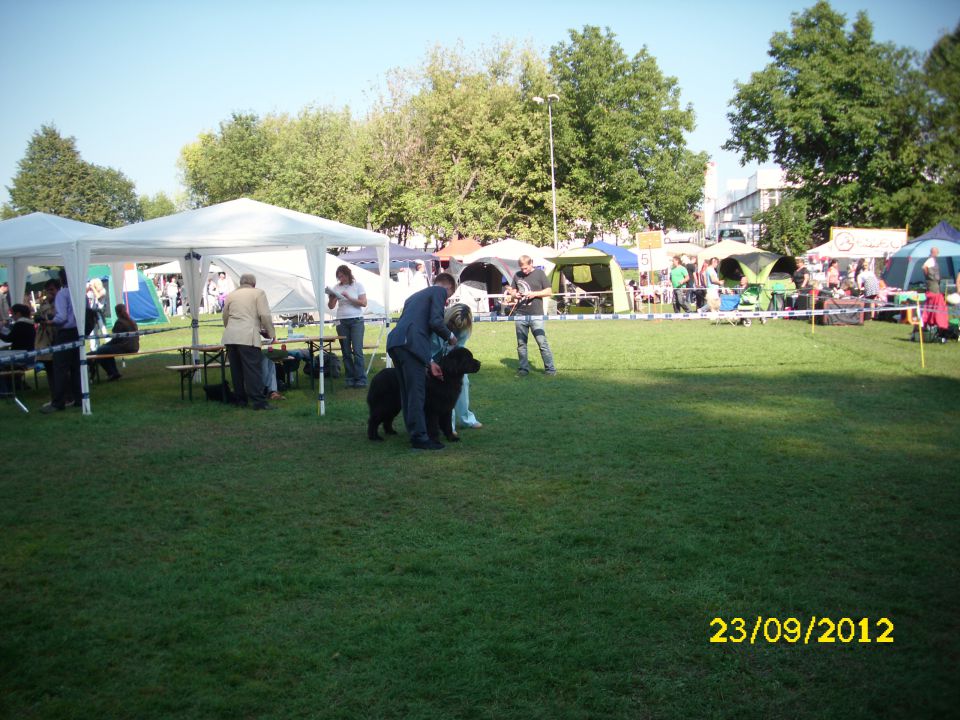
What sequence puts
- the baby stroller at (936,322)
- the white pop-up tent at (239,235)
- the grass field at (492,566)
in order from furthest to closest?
the baby stroller at (936,322) → the white pop-up tent at (239,235) → the grass field at (492,566)

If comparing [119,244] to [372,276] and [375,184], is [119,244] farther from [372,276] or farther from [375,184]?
[375,184]

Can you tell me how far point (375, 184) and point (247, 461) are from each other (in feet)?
134

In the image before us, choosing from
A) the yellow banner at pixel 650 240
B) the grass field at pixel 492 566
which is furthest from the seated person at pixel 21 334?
the yellow banner at pixel 650 240

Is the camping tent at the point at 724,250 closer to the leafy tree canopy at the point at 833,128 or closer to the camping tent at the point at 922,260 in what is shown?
the camping tent at the point at 922,260

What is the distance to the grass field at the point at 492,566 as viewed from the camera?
3.60 m

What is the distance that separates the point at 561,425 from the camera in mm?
9266

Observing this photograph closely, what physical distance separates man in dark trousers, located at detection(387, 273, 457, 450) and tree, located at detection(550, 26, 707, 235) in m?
42.8

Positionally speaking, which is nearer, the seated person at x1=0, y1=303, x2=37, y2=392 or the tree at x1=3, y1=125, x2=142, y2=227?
the seated person at x1=0, y1=303, x2=37, y2=392

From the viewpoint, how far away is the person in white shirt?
12922mm

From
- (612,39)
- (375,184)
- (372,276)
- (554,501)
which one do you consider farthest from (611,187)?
(554,501)

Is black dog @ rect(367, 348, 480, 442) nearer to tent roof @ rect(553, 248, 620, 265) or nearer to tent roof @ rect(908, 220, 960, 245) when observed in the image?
tent roof @ rect(553, 248, 620, 265)

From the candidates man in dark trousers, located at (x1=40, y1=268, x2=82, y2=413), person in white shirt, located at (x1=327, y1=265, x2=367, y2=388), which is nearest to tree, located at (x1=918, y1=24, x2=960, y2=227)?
person in white shirt, located at (x1=327, y1=265, x2=367, y2=388)

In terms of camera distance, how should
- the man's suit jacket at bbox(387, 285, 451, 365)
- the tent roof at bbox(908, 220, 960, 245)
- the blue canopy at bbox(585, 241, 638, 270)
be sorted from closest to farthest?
the man's suit jacket at bbox(387, 285, 451, 365), the tent roof at bbox(908, 220, 960, 245), the blue canopy at bbox(585, 241, 638, 270)

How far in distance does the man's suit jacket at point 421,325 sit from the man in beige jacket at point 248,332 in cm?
321
